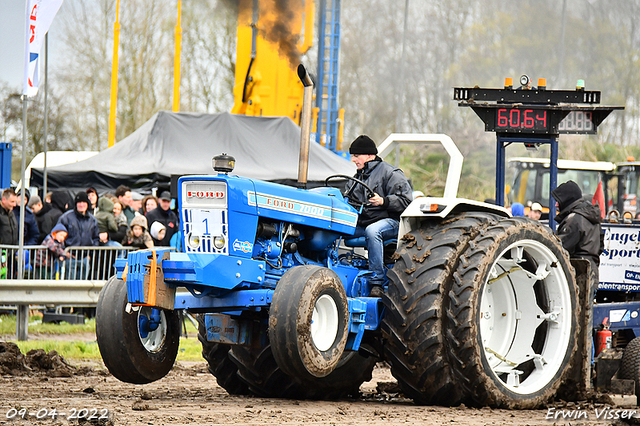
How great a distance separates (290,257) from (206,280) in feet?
2.95

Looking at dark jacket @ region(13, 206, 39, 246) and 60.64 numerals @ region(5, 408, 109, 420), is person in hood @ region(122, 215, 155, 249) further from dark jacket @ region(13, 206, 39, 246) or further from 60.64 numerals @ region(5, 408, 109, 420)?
60.64 numerals @ region(5, 408, 109, 420)

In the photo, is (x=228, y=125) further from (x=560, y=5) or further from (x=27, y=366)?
(x=560, y=5)

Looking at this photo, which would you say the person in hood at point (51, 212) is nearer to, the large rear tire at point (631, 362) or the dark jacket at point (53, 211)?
the dark jacket at point (53, 211)

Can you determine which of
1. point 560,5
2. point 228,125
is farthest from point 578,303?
point 560,5

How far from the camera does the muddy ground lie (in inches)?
209

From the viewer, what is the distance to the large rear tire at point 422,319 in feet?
20.1

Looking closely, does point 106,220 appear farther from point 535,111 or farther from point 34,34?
point 535,111

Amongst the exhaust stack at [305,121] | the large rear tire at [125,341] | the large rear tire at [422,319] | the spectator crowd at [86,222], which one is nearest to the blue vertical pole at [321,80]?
the spectator crowd at [86,222]

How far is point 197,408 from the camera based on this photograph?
591cm

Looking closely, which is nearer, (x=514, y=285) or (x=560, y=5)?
(x=514, y=285)

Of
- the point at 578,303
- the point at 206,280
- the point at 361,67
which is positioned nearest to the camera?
the point at 206,280

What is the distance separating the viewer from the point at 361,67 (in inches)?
1266

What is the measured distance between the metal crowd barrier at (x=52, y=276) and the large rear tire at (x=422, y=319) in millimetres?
6515

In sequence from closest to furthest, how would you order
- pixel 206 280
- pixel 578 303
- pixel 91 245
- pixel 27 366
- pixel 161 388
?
pixel 206 280
pixel 578 303
pixel 161 388
pixel 27 366
pixel 91 245
